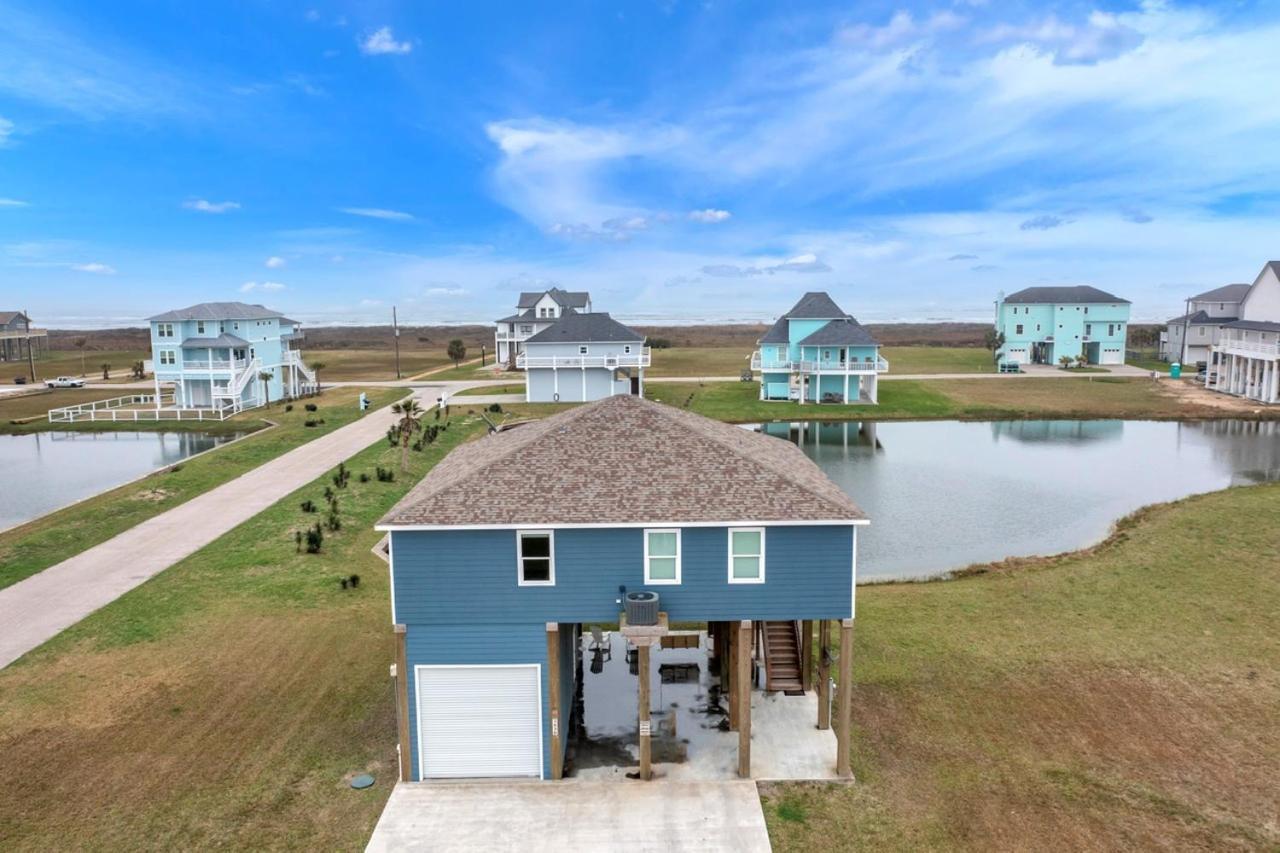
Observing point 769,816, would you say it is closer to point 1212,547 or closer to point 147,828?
point 147,828

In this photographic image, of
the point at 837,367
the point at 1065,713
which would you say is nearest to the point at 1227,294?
the point at 837,367

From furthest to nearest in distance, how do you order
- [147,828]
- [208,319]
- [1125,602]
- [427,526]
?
Result: [208,319] → [1125,602] → [427,526] → [147,828]

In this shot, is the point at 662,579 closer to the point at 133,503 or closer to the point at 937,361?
the point at 133,503

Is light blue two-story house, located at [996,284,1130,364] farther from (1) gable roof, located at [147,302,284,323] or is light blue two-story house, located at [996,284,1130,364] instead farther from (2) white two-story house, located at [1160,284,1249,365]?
(1) gable roof, located at [147,302,284,323]

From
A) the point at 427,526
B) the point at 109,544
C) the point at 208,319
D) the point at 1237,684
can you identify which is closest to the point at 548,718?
the point at 427,526

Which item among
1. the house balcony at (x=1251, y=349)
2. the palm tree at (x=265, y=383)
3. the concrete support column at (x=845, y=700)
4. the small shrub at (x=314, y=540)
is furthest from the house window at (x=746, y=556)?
the house balcony at (x=1251, y=349)

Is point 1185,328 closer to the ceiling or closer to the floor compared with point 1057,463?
closer to the ceiling
